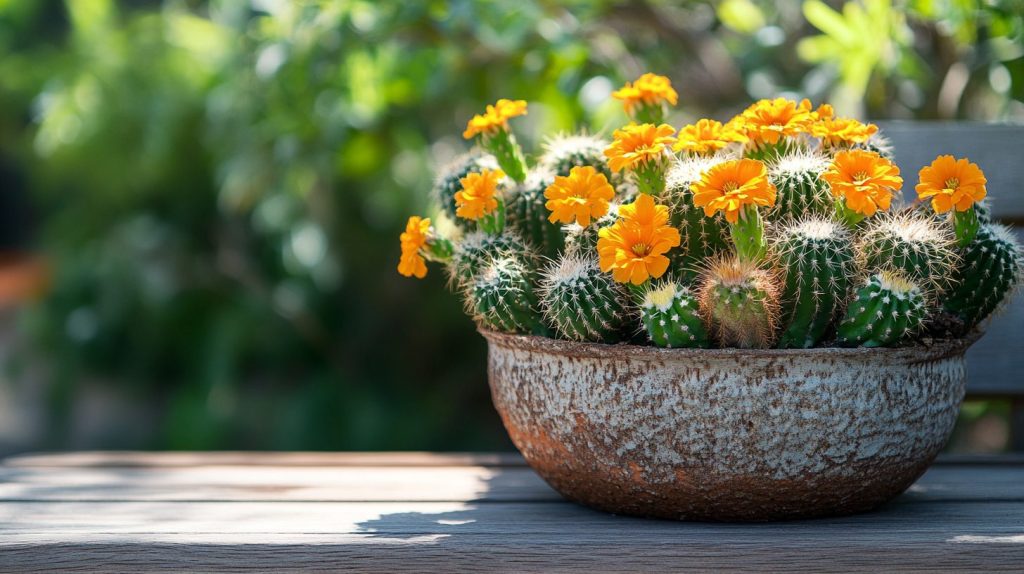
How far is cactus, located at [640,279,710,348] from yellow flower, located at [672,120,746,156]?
0.15 metres

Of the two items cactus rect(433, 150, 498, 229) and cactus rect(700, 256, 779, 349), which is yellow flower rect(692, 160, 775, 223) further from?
cactus rect(433, 150, 498, 229)

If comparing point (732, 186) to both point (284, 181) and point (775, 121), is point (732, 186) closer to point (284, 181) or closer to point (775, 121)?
point (775, 121)

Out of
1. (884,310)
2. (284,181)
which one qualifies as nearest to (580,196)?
(884,310)

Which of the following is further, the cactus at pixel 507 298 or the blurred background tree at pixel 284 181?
the blurred background tree at pixel 284 181

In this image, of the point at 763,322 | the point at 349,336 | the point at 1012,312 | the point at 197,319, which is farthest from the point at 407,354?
the point at 763,322

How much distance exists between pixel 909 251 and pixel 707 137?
223 mm

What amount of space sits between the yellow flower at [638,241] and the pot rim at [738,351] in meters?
0.07

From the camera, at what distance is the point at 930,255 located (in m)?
0.88

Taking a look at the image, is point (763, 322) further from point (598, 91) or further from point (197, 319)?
point (197, 319)

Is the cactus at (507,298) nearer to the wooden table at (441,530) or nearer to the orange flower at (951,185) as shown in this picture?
the wooden table at (441,530)

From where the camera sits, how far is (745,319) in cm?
83

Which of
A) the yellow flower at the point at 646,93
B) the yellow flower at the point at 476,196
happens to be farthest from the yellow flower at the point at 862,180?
the yellow flower at the point at 476,196

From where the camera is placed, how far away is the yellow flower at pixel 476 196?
96 cm

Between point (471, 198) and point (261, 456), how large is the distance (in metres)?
0.62
